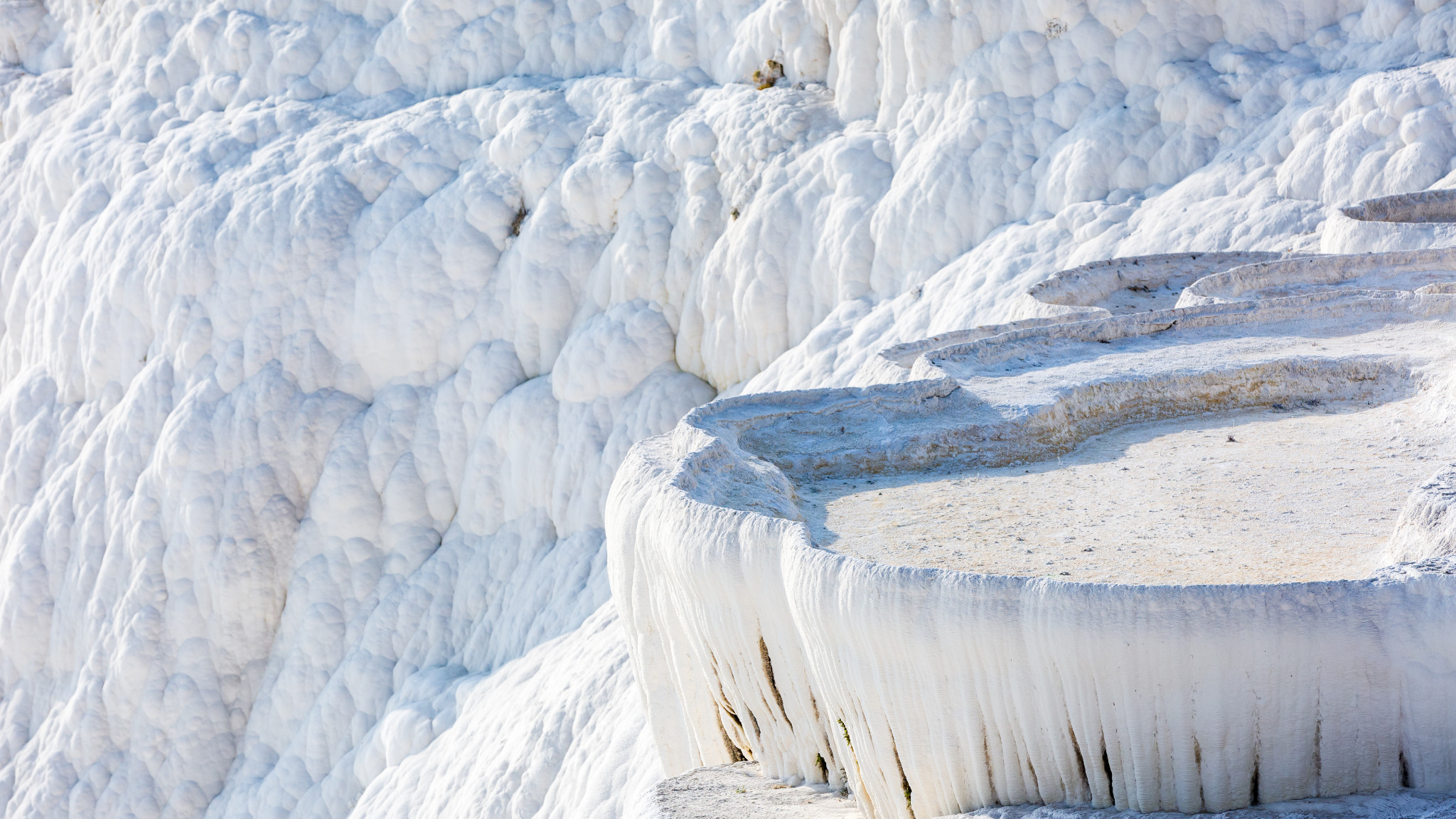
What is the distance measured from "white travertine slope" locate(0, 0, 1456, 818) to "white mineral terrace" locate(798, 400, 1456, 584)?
2.84 m

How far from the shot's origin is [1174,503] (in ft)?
8.96

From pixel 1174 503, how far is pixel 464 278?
7242mm

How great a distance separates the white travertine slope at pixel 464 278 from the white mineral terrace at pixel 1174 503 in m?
2.84

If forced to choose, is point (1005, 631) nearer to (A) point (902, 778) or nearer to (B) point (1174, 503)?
(A) point (902, 778)

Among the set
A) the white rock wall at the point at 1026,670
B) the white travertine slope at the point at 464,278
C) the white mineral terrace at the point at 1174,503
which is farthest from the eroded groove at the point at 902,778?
the white travertine slope at the point at 464,278

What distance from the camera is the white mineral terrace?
235 centimetres

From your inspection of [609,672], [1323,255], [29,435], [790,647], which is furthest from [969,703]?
[29,435]

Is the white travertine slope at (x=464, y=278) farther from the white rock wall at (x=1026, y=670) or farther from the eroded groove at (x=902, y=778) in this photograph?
the eroded groove at (x=902, y=778)

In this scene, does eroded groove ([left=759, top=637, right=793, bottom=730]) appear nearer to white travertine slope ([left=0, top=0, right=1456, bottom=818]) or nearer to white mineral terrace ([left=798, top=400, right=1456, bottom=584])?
white mineral terrace ([left=798, top=400, right=1456, bottom=584])

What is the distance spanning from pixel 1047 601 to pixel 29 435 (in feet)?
35.0

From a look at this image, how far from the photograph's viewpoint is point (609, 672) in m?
5.91

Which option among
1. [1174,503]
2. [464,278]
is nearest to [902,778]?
[1174,503]

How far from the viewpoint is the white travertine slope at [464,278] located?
21.9 feet

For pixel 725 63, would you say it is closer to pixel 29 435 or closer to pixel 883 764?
pixel 29 435
